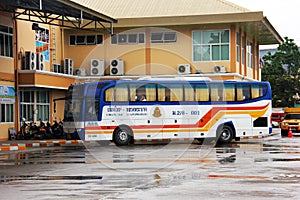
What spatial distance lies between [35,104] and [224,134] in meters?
12.4

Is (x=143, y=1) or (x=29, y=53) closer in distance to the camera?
(x=29, y=53)

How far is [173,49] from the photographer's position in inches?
1592

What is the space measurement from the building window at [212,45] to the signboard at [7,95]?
1235cm

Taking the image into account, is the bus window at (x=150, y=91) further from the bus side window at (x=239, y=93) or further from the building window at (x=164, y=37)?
the building window at (x=164, y=37)

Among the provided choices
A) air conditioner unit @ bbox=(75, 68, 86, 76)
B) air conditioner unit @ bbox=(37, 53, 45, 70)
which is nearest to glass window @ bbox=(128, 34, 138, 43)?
air conditioner unit @ bbox=(75, 68, 86, 76)

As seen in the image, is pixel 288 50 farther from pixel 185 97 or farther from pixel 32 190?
pixel 32 190

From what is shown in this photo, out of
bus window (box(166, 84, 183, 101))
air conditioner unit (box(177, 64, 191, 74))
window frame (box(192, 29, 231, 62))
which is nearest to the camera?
bus window (box(166, 84, 183, 101))

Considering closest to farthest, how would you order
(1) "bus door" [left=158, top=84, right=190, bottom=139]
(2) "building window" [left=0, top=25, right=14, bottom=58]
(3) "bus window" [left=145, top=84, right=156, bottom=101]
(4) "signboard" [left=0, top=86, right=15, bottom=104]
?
(3) "bus window" [left=145, top=84, right=156, bottom=101] → (1) "bus door" [left=158, top=84, right=190, bottom=139] → (4) "signboard" [left=0, top=86, right=15, bottom=104] → (2) "building window" [left=0, top=25, right=14, bottom=58]

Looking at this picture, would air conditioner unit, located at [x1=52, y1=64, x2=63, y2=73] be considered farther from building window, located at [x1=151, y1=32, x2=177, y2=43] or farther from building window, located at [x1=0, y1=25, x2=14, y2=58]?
building window, located at [x1=151, y1=32, x2=177, y2=43]

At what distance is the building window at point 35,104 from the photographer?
35562 mm

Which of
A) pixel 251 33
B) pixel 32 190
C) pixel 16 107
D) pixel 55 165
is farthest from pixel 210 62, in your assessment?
pixel 32 190

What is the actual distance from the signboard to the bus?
4675 mm

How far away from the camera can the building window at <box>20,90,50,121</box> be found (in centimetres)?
3556

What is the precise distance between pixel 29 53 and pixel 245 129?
41.2ft
